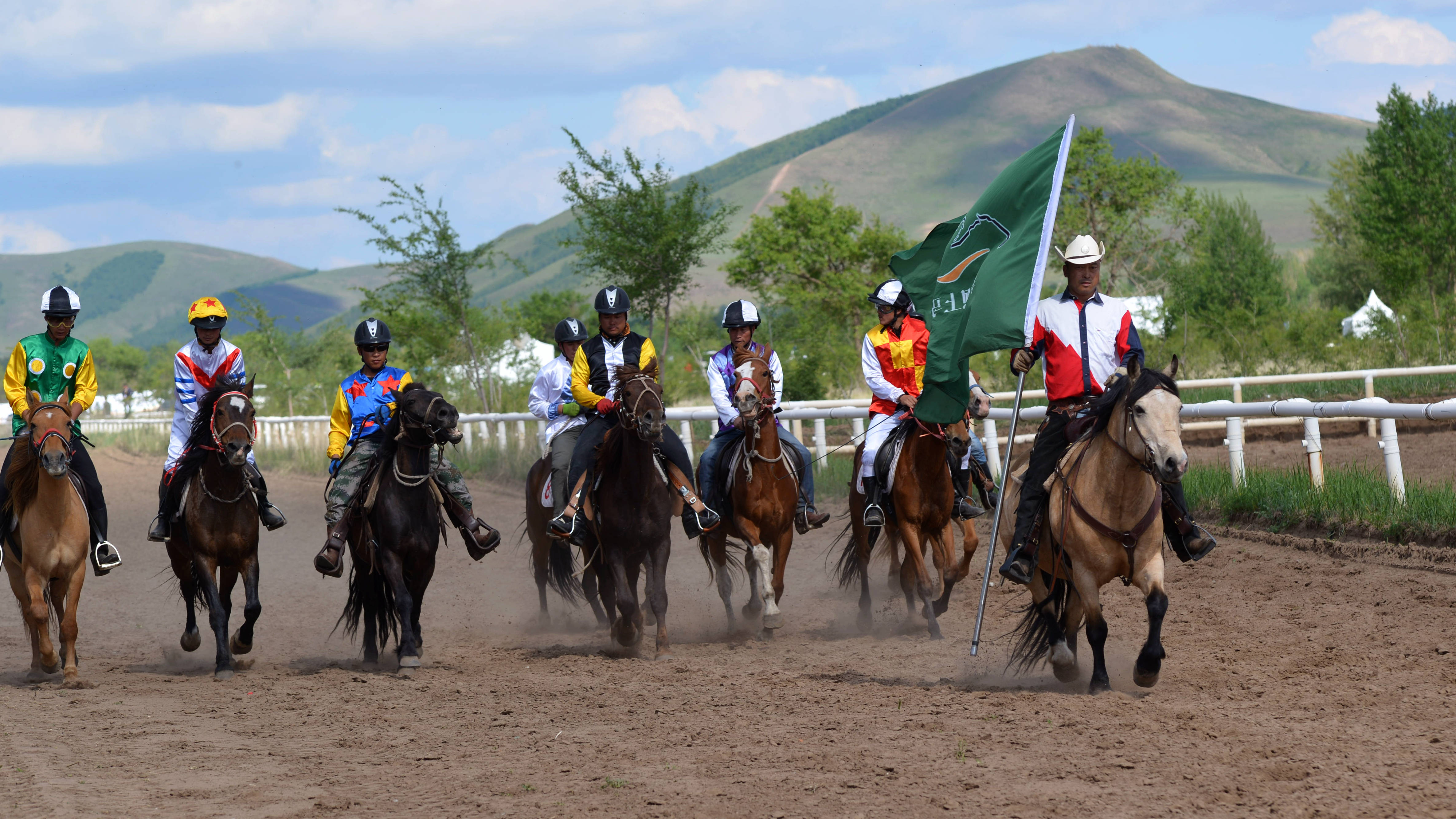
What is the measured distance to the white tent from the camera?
2739 cm

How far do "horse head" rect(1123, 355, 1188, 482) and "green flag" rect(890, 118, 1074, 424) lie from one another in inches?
40.3

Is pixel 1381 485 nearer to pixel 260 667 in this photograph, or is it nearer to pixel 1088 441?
pixel 1088 441

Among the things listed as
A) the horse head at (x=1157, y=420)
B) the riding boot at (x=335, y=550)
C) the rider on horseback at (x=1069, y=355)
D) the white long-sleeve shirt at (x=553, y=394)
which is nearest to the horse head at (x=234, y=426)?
the riding boot at (x=335, y=550)

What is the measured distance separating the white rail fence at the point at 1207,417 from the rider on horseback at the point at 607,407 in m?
1.92

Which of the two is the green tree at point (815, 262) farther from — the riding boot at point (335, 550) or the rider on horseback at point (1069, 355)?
the rider on horseback at point (1069, 355)

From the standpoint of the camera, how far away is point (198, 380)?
9289 mm

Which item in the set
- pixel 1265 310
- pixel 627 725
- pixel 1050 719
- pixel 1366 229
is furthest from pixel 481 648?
pixel 1265 310

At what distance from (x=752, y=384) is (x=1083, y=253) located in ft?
9.33

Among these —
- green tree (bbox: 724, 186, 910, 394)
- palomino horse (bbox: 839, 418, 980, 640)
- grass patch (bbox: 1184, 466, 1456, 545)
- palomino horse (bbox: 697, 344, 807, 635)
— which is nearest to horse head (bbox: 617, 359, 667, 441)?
palomino horse (bbox: 697, 344, 807, 635)

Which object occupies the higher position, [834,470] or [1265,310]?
[1265,310]

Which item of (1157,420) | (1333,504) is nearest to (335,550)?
(1157,420)

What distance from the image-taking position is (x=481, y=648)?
993 cm

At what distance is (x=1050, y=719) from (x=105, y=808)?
166 inches

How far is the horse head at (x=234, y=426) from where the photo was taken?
326 inches
